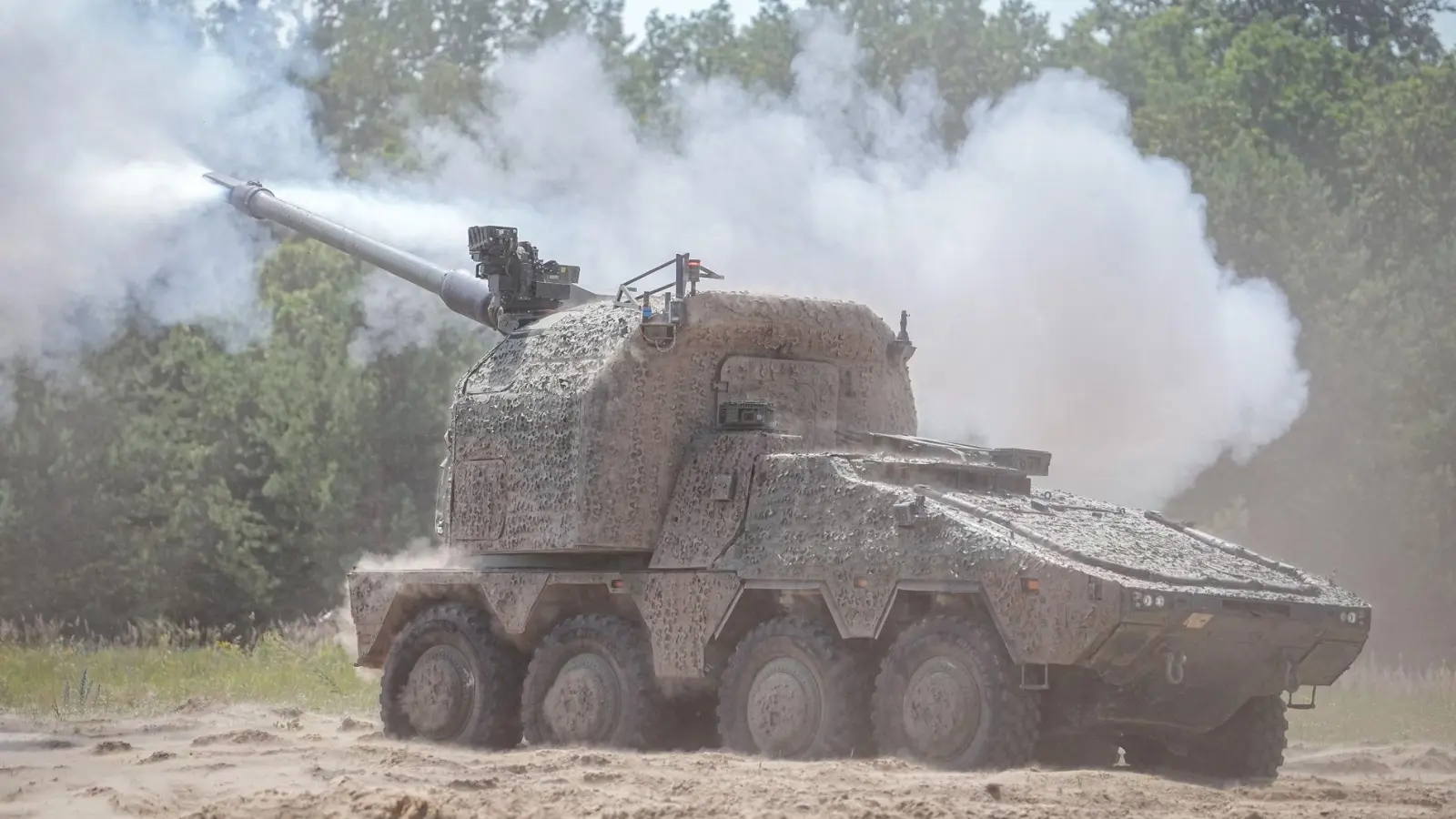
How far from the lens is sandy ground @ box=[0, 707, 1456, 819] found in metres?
11.6

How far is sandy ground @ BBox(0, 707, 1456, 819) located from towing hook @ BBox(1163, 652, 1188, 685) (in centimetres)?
60

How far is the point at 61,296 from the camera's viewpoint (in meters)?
20.8

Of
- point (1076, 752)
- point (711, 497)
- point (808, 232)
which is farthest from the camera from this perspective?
point (808, 232)

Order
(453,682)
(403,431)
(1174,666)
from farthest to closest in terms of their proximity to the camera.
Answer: (403,431)
(453,682)
(1174,666)

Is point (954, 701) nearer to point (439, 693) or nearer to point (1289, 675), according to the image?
point (1289, 675)

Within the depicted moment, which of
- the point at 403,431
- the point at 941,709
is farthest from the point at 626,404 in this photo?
the point at 403,431

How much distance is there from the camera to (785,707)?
14.7 m

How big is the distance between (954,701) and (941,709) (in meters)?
0.11

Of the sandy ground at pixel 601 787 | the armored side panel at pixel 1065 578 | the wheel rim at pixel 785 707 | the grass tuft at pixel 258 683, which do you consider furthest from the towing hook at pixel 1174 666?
the grass tuft at pixel 258 683

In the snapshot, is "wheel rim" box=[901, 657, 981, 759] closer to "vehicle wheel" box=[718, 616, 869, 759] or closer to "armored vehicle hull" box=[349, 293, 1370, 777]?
"armored vehicle hull" box=[349, 293, 1370, 777]

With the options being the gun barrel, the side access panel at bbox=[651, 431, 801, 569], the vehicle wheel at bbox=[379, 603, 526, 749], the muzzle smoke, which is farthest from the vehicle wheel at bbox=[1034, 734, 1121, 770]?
the muzzle smoke

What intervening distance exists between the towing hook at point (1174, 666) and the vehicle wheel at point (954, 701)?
80cm

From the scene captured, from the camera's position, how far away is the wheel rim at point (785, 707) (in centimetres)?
1463

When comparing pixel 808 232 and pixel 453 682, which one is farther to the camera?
pixel 808 232
